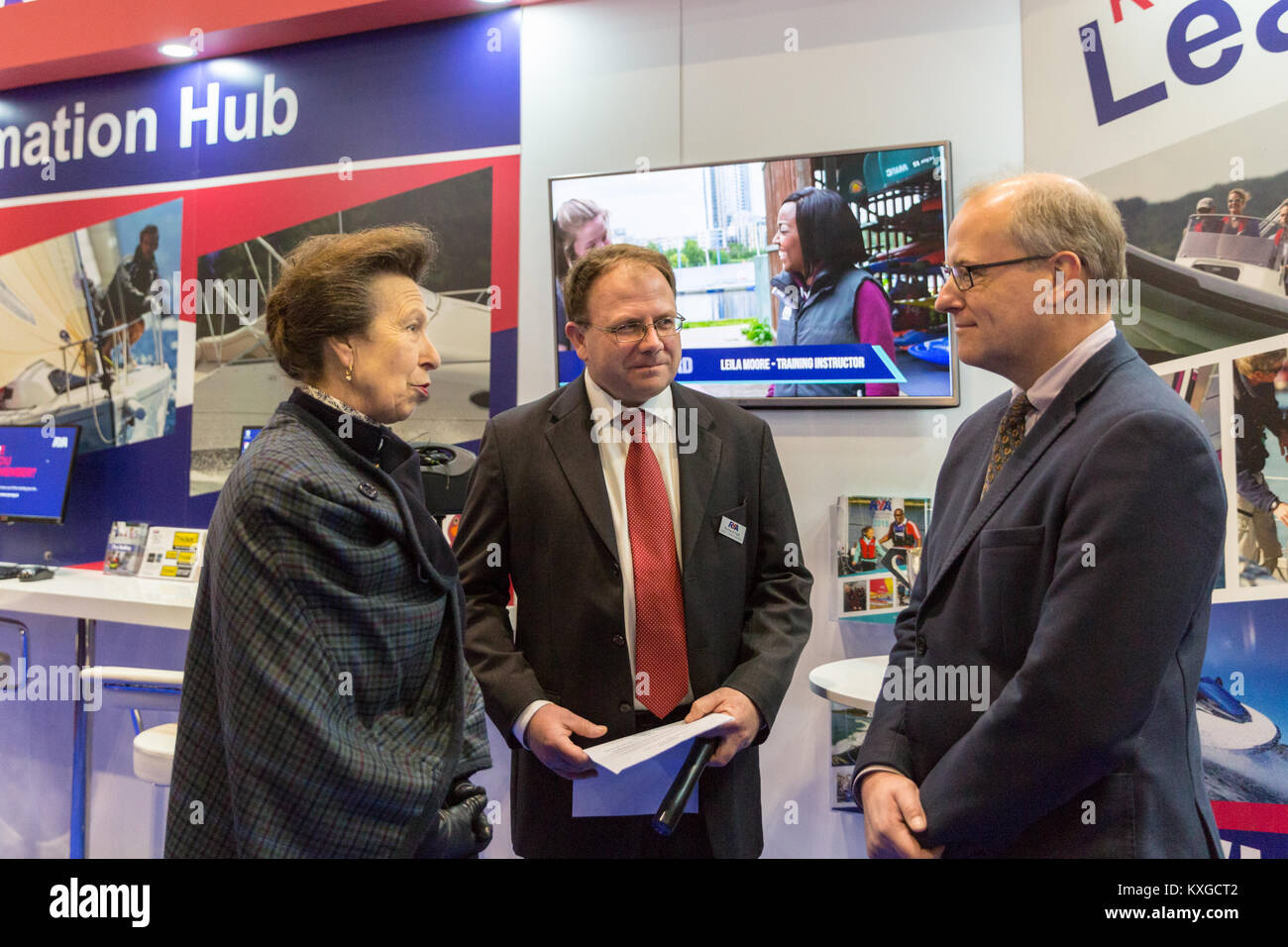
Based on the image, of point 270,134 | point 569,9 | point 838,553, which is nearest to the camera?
point 838,553

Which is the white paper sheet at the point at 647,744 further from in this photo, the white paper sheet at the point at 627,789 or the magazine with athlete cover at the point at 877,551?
the magazine with athlete cover at the point at 877,551

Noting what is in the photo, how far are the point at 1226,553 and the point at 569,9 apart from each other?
289 centimetres

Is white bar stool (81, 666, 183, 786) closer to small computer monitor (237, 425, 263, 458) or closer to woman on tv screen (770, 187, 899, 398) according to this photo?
small computer monitor (237, 425, 263, 458)

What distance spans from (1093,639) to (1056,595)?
0.08 m

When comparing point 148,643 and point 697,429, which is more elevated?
point 697,429

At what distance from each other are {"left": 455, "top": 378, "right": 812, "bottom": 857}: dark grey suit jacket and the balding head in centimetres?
83

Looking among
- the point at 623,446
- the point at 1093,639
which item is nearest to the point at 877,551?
the point at 623,446

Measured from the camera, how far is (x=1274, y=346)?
8.34 feet

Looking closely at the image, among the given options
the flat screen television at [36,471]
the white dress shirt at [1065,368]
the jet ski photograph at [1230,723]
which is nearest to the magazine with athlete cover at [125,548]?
the flat screen television at [36,471]

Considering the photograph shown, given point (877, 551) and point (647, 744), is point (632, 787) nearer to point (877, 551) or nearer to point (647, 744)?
point (647, 744)

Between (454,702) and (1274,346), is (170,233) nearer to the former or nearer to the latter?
(454,702)

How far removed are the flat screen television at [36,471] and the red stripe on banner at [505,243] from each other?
6.86 ft

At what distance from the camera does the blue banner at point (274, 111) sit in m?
3.70

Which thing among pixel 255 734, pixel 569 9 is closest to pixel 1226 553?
pixel 255 734
